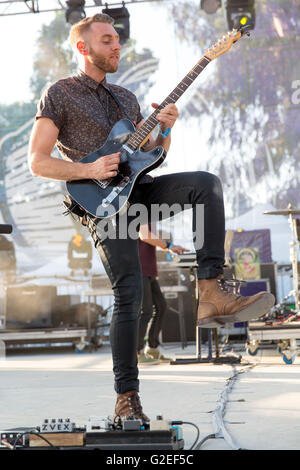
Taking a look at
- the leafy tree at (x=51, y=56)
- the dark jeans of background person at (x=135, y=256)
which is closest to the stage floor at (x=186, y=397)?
the dark jeans of background person at (x=135, y=256)

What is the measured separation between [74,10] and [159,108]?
25.5 ft

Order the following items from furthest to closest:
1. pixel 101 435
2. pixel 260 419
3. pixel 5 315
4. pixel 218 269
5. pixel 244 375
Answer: pixel 5 315 < pixel 244 375 < pixel 260 419 < pixel 218 269 < pixel 101 435

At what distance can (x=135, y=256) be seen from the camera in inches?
94.4

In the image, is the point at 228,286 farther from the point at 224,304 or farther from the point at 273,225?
the point at 273,225

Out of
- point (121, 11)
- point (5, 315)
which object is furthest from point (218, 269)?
point (121, 11)

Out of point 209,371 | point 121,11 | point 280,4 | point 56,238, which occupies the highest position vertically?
point 280,4

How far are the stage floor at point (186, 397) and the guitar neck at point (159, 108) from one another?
117 cm

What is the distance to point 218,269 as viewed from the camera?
7.51 feet

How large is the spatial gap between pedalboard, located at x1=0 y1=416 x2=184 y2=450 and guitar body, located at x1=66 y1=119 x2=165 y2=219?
808 millimetres

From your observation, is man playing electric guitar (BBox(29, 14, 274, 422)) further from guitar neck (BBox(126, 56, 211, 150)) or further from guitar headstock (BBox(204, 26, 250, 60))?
guitar headstock (BBox(204, 26, 250, 60))

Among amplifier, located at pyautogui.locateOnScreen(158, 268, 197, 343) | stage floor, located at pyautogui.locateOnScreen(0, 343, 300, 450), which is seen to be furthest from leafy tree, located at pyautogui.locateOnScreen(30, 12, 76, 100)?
stage floor, located at pyautogui.locateOnScreen(0, 343, 300, 450)

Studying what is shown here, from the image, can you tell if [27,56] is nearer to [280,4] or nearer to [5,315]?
[280,4]

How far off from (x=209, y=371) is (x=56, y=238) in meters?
7.20

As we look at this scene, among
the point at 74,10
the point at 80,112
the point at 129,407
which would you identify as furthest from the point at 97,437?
the point at 74,10
